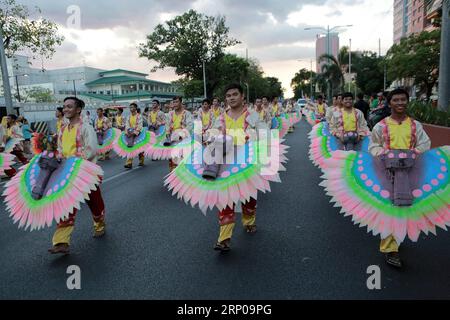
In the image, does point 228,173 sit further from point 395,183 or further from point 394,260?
point 394,260

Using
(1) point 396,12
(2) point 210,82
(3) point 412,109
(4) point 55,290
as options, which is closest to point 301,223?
(4) point 55,290

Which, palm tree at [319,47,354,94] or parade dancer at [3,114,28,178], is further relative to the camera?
palm tree at [319,47,354,94]

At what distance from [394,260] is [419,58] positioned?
31.4m

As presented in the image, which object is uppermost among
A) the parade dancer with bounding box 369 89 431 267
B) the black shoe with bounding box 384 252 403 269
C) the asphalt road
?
the parade dancer with bounding box 369 89 431 267

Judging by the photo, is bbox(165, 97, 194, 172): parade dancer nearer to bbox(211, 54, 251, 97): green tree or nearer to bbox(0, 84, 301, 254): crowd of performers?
bbox(0, 84, 301, 254): crowd of performers

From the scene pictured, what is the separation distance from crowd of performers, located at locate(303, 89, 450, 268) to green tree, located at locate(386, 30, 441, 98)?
29990 mm

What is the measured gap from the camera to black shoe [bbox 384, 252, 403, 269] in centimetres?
384

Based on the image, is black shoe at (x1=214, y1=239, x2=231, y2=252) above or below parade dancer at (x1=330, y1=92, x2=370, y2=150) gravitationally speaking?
below

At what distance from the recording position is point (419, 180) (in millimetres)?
3846

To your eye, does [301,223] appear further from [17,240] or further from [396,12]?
[396,12]

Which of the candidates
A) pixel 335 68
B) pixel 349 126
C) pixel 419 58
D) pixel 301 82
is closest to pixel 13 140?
pixel 349 126

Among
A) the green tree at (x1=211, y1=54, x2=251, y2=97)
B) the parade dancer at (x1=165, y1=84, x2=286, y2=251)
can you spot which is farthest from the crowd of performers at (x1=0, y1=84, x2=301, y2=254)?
the green tree at (x1=211, y1=54, x2=251, y2=97)

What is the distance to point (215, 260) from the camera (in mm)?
4207

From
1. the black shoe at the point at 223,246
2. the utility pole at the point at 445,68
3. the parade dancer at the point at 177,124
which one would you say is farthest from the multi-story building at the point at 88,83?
the black shoe at the point at 223,246
